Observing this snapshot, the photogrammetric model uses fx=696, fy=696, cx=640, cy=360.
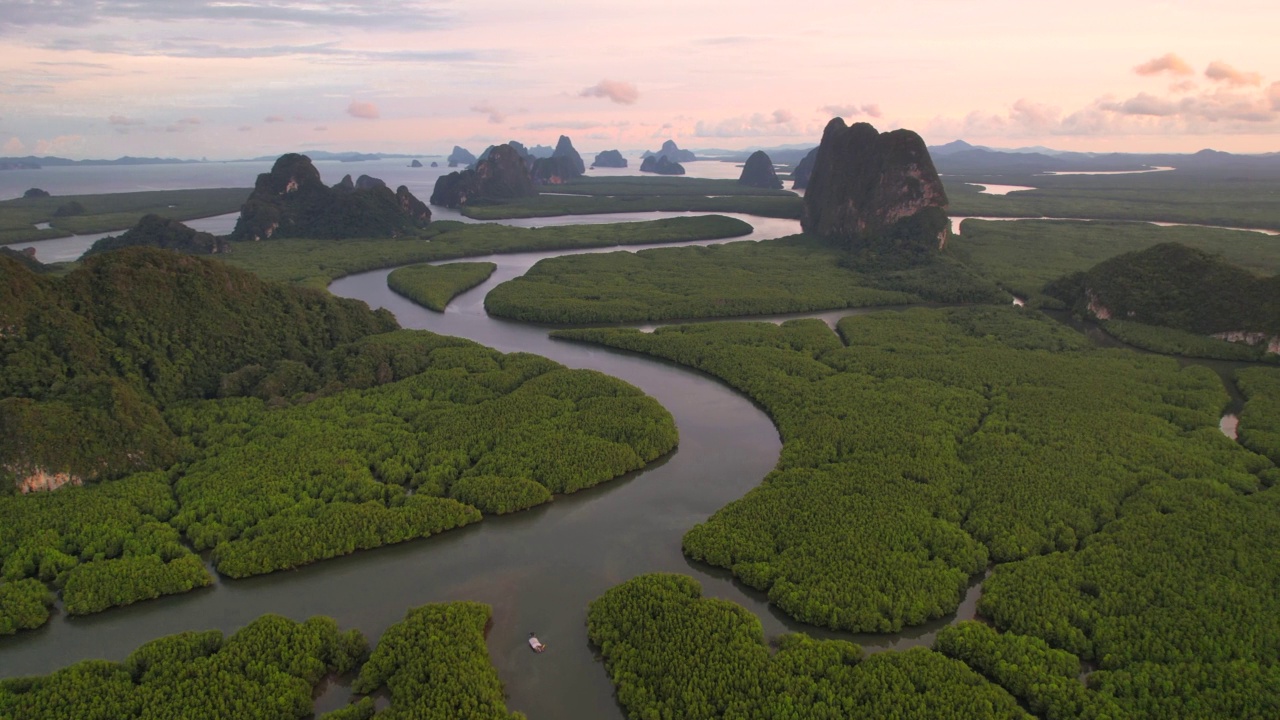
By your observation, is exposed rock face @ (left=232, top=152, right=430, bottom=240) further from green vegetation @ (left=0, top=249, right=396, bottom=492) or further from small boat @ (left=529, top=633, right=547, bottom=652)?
small boat @ (left=529, top=633, right=547, bottom=652)

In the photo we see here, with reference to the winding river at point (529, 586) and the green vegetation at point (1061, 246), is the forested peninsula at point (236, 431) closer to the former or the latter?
the winding river at point (529, 586)

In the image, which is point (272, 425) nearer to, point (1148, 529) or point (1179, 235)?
point (1148, 529)

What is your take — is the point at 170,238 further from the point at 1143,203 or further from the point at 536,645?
the point at 1143,203

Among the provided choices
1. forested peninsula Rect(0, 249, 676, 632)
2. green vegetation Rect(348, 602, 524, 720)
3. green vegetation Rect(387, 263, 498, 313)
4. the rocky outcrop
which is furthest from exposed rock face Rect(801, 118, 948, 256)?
the rocky outcrop

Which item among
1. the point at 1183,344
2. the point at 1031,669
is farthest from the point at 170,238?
the point at 1183,344

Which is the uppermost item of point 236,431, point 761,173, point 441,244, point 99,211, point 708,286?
point 761,173

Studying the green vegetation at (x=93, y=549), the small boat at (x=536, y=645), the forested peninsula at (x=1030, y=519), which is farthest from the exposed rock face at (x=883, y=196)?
the green vegetation at (x=93, y=549)
